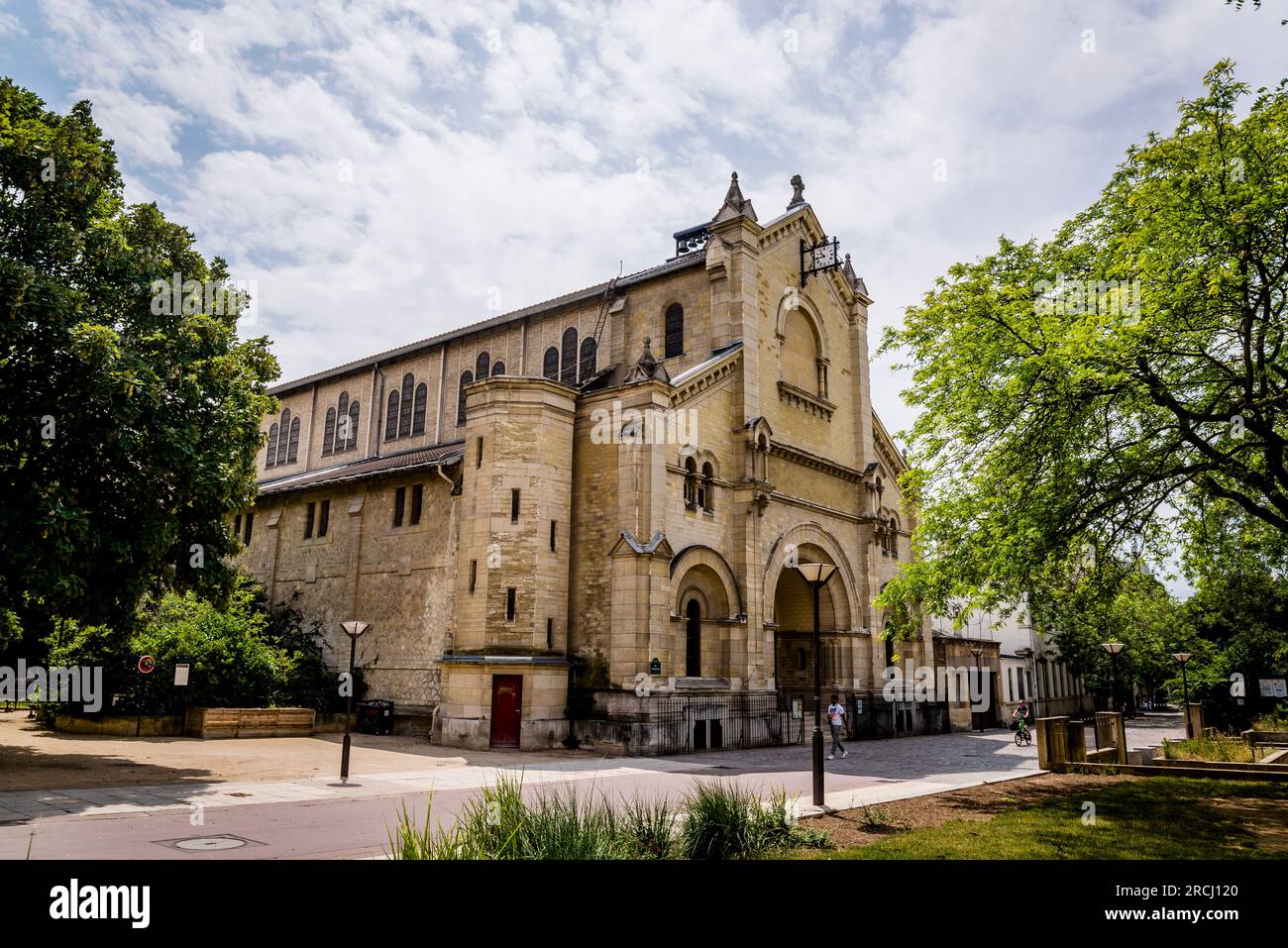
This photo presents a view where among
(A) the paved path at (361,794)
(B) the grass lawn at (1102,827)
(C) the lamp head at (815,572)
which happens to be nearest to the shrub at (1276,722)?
(A) the paved path at (361,794)

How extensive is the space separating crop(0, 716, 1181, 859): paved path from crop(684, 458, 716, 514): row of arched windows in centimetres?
835

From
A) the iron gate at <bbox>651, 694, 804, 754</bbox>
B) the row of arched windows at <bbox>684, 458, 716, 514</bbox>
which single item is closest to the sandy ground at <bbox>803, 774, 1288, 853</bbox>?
the iron gate at <bbox>651, 694, 804, 754</bbox>

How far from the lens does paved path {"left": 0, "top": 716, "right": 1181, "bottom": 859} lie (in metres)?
10.5

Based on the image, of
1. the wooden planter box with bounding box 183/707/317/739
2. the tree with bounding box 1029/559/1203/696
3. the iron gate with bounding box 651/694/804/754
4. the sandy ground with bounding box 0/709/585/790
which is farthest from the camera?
the tree with bounding box 1029/559/1203/696

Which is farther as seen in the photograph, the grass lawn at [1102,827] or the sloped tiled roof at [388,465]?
the sloped tiled roof at [388,465]

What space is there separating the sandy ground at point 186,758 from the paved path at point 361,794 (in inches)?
22.9

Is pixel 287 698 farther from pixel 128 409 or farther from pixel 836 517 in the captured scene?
pixel 836 517

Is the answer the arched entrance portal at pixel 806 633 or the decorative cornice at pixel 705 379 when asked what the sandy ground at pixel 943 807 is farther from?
the decorative cornice at pixel 705 379

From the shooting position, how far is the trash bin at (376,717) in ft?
97.5

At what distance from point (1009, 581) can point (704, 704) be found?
12.9m

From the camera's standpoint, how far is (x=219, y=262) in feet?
71.2

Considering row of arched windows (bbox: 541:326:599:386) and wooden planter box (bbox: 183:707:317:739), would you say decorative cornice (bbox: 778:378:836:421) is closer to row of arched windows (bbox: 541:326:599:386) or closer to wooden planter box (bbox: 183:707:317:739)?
row of arched windows (bbox: 541:326:599:386)

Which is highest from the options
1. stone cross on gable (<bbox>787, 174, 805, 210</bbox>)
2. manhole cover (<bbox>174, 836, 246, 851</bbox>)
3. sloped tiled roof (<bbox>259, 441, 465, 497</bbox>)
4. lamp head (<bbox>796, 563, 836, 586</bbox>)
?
stone cross on gable (<bbox>787, 174, 805, 210</bbox>)
